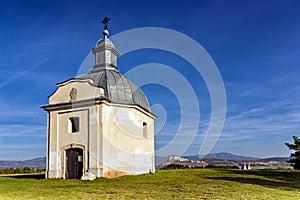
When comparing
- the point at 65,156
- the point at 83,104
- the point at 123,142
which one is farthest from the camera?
the point at 123,142

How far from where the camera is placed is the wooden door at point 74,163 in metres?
19.0

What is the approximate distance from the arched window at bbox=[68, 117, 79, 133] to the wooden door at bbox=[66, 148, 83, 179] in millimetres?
1325

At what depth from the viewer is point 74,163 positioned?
63.1 ft

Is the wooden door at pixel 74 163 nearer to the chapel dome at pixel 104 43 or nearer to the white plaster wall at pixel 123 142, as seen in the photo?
the white plaster wall at pixel 123 142

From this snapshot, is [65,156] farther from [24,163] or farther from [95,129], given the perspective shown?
[24,163]

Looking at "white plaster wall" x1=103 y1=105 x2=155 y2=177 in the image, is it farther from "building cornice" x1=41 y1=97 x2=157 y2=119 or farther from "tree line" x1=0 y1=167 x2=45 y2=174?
"tree line" x1=0 y1=167 x2=45 y2=174

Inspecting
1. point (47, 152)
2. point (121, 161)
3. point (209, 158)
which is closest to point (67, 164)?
point (47, 152)

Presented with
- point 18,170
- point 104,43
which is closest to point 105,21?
point 104,43

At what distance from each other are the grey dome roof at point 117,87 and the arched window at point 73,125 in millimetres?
2578

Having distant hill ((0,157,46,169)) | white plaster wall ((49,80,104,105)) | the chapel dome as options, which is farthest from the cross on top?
distant hill ((0,157,46,169))

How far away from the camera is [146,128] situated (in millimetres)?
23219

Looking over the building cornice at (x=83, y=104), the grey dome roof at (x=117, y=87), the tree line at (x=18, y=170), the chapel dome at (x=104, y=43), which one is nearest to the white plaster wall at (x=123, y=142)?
the building cornice at (x=83, y=104)

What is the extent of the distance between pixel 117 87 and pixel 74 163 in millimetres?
5802

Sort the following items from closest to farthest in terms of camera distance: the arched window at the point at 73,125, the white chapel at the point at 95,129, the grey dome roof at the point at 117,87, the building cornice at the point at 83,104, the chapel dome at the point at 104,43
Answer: the white chapel at the point at 95,129, the building cornice at the point at 83,104, the arched window at the point at 73,125, the grey dome roof at the point at 117,87, the chapel dome at the point at 104,43
